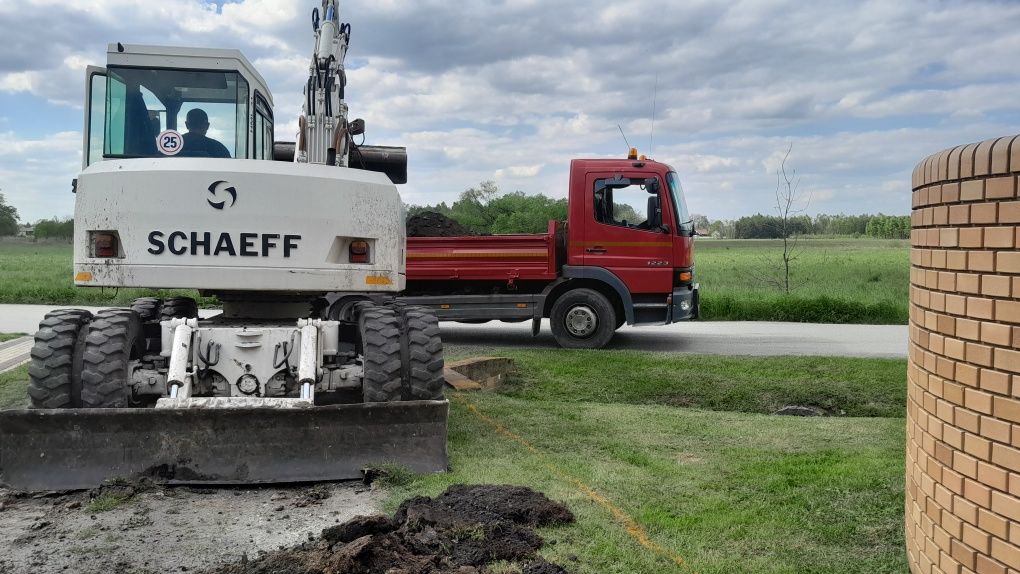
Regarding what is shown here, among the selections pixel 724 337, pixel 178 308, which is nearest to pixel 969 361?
pixel 178 308

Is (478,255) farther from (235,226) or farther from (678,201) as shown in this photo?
(235,226)

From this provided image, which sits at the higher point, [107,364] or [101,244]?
[101,244]

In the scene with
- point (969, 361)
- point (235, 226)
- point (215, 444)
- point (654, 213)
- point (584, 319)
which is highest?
point (654, 213)

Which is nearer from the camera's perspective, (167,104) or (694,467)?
(694,467)

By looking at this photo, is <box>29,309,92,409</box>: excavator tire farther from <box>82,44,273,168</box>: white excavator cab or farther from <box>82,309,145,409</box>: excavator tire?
<box>82,44,273,168</box>: white excavator cab

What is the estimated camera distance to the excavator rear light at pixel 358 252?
6.36m

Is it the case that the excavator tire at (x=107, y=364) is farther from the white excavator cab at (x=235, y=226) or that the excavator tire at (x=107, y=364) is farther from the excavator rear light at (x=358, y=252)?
the excavator rear light at (x=358, y=252)

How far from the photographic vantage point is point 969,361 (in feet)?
9.93

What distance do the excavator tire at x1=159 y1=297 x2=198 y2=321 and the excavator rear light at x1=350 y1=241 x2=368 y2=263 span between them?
2286 millimetres

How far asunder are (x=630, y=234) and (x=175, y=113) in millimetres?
7198

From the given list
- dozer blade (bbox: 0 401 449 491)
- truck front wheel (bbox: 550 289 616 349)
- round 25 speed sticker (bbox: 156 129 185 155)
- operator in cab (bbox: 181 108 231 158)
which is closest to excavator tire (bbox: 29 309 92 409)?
dozer blade (bbox: 0 401 449 491)

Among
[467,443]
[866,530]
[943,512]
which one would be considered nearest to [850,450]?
[866,530]

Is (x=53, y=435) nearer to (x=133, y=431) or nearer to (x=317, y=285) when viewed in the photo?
(x=133, y=431)

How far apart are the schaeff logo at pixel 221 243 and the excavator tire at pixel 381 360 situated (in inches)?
30.9
